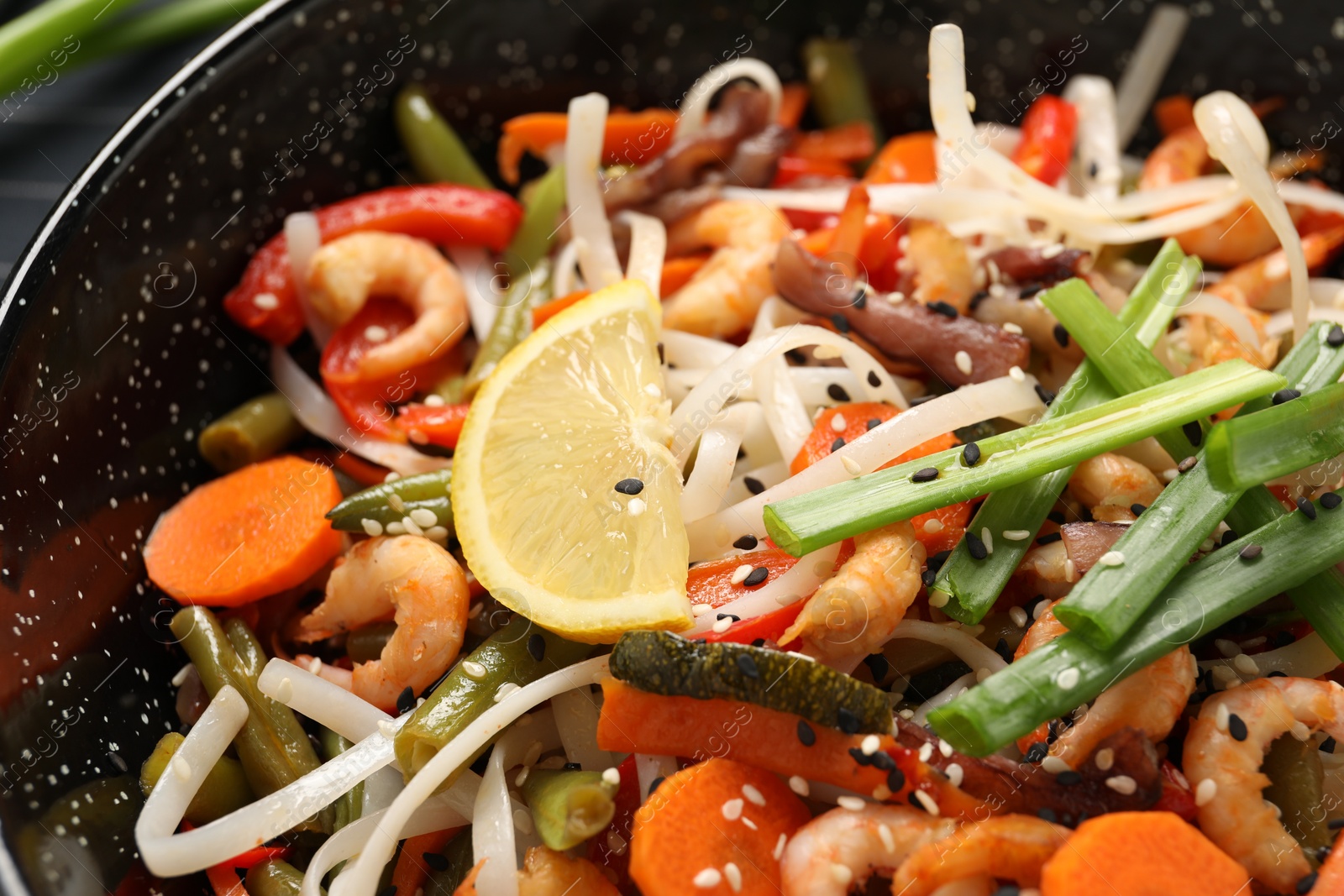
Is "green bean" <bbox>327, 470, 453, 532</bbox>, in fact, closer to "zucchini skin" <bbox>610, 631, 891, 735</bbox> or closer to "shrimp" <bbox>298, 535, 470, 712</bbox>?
"shrimp" <bbox>298, 535, 470, 712</bbox>

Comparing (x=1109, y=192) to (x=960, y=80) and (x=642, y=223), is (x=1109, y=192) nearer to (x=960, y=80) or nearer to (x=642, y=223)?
(x=960, y=80)

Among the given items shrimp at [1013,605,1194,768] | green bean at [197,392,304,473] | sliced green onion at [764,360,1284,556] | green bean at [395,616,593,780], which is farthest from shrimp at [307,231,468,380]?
shrimp at [1013,605,1194,768]

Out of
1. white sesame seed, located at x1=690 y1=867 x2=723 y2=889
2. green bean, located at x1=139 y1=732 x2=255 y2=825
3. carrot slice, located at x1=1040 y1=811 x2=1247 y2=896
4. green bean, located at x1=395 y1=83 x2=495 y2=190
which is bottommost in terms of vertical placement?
carrot slice, located at x1=1040 y1=811 x2=1247 y2=896

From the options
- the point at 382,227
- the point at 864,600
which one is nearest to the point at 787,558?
the point at 864,600

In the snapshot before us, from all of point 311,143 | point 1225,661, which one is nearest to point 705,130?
point 311,143

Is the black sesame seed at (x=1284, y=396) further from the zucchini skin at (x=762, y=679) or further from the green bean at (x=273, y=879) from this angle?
the green bean at (x=273, y=879)

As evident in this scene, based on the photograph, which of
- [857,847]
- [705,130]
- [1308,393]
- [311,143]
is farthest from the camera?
[705,130]
